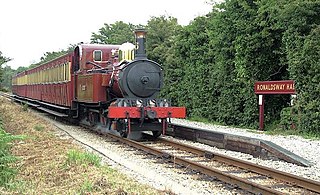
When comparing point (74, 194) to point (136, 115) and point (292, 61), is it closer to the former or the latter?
point (136, 115)

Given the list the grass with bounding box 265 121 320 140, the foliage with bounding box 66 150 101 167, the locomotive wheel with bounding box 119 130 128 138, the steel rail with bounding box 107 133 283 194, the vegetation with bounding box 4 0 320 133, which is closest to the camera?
the steel rail with bounding box 107 133 283 194

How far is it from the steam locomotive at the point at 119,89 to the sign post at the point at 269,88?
13.6ft

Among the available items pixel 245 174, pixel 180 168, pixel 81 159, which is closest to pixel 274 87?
pixel 180 168

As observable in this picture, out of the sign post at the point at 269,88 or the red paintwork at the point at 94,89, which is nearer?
the red paintwork at the point at 94,89

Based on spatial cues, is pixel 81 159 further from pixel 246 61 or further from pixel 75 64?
pixel 246 61

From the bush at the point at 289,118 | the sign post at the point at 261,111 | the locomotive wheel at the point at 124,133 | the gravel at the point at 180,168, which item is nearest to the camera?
the gravel at the point at 180,168

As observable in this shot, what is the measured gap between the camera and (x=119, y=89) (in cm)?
1411

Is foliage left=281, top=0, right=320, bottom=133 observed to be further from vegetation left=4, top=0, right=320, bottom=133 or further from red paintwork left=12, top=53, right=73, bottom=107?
red paintwork left=12, top=53, right=73, bottom=107


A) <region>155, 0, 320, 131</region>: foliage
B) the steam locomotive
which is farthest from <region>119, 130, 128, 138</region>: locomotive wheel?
<region>155, 0, 320, 131</region>: foliage

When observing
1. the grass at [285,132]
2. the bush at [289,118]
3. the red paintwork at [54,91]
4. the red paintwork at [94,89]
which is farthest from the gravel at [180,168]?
the red paintwork at [54,91]

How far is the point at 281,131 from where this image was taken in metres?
16.1

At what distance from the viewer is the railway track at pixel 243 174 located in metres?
7.20

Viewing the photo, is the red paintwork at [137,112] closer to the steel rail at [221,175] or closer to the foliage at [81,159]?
the steel rail at [221,175]

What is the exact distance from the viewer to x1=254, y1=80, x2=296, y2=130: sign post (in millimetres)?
15914
